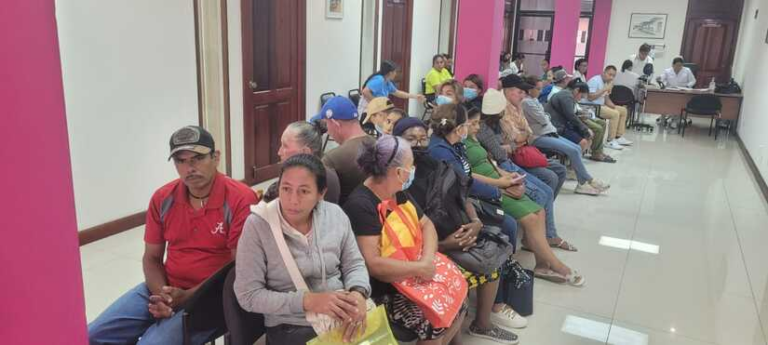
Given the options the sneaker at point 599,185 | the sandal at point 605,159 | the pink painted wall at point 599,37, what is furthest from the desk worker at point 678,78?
the sneaker at point 599,185

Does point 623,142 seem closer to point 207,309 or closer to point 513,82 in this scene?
point 513,82

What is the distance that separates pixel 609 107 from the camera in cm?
853

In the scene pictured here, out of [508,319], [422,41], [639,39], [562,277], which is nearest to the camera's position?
[508,319]

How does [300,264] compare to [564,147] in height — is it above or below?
above

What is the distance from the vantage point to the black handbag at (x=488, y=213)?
10.8ft

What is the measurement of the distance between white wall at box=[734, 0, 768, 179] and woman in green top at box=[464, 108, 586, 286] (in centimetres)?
414

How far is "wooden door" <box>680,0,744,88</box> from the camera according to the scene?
13180 millimetres

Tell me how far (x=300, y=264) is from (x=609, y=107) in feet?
25.3

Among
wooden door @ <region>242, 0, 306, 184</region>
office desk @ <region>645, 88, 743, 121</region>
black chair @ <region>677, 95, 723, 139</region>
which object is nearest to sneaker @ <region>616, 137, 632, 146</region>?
black chair @ <region>677, 95, 723, 139</region>

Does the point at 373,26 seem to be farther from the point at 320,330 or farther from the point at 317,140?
the point at 320,330

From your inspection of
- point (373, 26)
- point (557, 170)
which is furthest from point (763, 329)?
point (373, 26)

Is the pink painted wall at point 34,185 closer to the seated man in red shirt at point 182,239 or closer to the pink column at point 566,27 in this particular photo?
the seated man in red shirt at point 182,239

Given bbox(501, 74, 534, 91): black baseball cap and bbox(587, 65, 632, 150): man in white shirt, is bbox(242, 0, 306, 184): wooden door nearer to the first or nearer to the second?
bbox(501, 74, 534, 91): black baseball cap

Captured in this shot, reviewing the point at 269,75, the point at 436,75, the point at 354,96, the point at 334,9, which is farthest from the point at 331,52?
the point at 436,75
